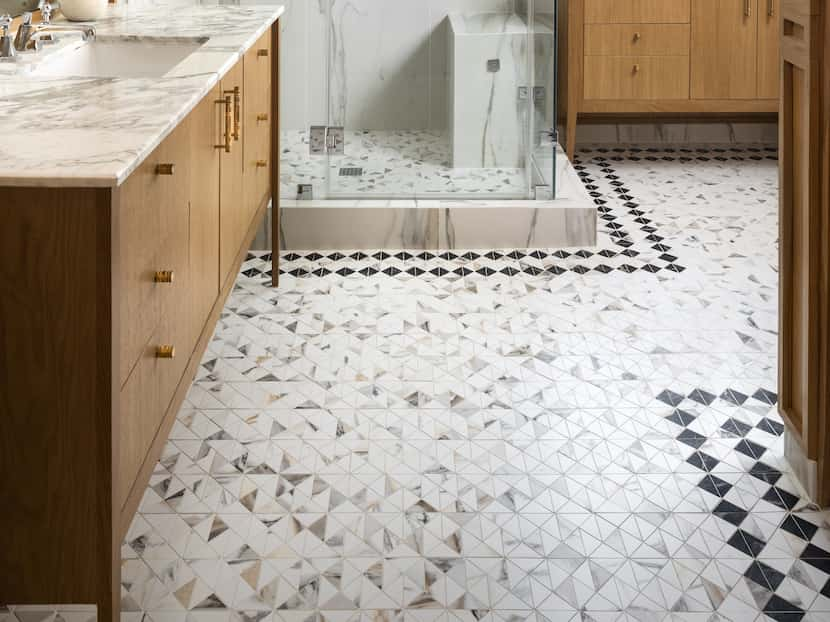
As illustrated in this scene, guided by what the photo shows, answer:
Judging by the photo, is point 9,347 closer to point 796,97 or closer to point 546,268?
point 796,97

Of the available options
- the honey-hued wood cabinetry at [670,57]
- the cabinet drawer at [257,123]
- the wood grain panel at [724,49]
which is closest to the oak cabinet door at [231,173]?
the cabinet drawer at [257,123]

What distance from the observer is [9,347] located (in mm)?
1232

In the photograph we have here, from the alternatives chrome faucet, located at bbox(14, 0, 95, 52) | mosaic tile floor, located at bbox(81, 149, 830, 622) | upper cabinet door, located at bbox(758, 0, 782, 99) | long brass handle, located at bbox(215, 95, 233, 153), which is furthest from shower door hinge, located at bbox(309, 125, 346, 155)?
upper cabinet door, located at bbox(758, 0, 782, 99)

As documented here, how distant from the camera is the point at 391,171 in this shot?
3543 millimetres

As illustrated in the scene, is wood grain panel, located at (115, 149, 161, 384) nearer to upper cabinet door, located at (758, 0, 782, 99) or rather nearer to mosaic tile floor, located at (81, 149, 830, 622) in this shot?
mosaic tile floor, located at (81, 149, 830, 622)

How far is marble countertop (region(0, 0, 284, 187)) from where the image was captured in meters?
1.21

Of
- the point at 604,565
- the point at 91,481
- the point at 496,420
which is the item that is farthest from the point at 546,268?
the point at 91,481

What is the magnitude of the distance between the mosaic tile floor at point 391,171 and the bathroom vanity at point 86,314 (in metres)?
1.76

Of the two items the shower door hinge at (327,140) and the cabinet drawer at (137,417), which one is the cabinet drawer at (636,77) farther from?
the cabinet drawer at (137,417)

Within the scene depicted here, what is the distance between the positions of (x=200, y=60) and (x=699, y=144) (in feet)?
11.7

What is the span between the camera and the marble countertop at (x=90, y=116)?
3.96 feet

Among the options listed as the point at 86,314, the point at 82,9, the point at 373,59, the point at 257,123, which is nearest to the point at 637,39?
the point at 373,59

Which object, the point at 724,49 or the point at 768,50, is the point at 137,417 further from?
the point at 768,50

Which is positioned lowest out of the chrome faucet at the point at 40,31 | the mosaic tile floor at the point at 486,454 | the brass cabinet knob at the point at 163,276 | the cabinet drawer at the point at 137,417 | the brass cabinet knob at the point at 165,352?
the mosaic tile floor at the point at 486,454
